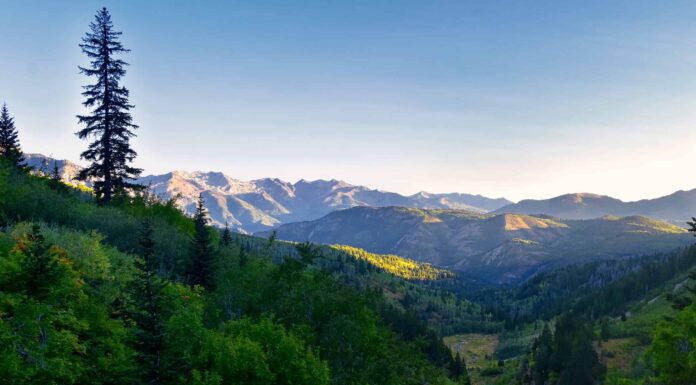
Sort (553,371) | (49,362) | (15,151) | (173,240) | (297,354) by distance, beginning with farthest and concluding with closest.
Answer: (553,371) < (15,151) < (173,240) < (297,354) < (49,362)

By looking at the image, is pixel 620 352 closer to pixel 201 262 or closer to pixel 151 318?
pixel 201 262

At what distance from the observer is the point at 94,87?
52.4m

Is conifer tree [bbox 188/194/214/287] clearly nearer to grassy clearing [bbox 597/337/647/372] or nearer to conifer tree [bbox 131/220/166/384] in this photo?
conifer tree [bbox 131/220/166/384]

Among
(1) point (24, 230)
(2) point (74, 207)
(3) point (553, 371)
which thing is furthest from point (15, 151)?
(3) point (553, 371)

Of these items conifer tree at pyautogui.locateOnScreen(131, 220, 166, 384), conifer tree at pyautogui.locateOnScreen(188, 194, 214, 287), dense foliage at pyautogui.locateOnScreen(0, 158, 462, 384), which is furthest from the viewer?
conifer tree at pyautogui.locateOnScreen(188, 194, 214, 287)

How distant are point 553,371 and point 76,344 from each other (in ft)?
366

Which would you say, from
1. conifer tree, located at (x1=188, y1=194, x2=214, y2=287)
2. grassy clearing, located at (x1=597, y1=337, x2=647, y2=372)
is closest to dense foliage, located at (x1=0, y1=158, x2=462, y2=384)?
conifer tree, located at (x1=188, y1=194, x2=214, y2=287)

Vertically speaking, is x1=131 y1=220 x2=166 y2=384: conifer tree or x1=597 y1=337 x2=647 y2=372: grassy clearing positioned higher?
x1=131 y1=220 x2=166 y2=384: conifer tree

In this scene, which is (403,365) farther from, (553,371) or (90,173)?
(553,371)

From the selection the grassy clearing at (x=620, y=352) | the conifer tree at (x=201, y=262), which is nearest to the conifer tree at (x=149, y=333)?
the conifer tree at (x=201, y=262)

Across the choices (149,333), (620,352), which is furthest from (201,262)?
(620,352)

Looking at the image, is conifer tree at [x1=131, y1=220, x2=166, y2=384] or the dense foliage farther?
the dense foliage

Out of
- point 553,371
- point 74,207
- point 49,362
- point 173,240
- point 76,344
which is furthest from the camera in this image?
point 553,371

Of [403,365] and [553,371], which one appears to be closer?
[403,365]
